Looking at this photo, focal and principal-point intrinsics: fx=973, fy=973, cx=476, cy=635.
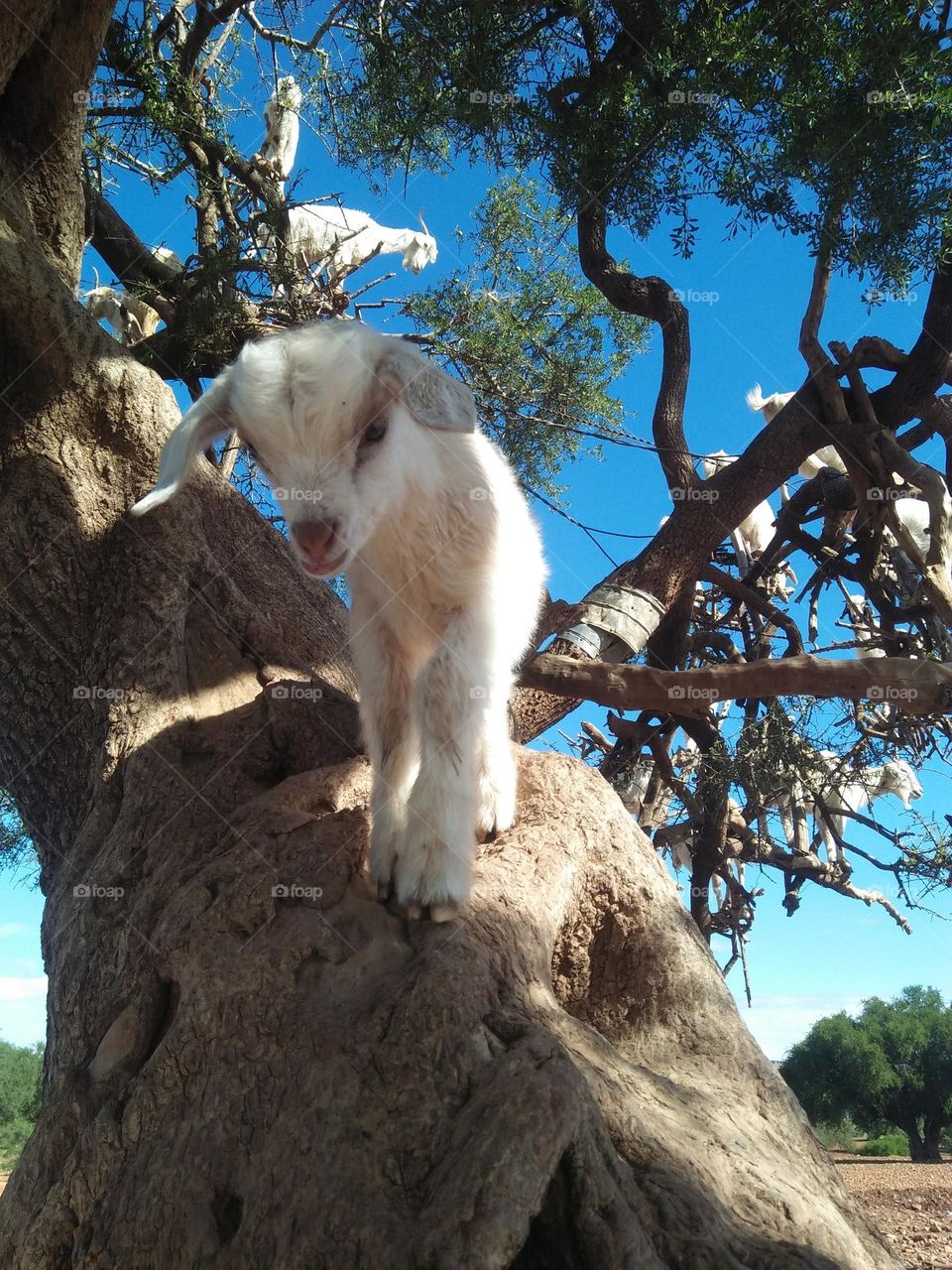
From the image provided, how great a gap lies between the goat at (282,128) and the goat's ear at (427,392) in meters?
4.29

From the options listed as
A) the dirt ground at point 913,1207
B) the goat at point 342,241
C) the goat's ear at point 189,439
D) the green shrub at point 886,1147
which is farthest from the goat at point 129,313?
the green shrub at point 886,1147

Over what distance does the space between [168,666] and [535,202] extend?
521 centimetres

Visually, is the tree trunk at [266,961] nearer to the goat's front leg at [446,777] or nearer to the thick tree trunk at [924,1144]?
the goat's front leg at [446,777]

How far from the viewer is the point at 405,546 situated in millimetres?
3062

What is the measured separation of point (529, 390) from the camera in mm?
6523

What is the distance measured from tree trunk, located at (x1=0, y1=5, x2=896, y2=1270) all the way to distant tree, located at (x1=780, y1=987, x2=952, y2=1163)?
33.9 ft

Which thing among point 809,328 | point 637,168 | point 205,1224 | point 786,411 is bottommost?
point 205,1224

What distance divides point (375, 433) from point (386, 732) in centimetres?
92

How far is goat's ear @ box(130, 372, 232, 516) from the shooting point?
2.63 m

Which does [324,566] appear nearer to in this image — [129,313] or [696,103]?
[696,103]

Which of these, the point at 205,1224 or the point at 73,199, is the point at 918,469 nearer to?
the point at 73,199

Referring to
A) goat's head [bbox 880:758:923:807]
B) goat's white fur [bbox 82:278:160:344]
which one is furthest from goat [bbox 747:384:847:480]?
goat's white fur [bbox 82:278:160:344]

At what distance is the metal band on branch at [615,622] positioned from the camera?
491 centimetres

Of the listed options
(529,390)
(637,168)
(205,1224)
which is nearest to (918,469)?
(637,168)
